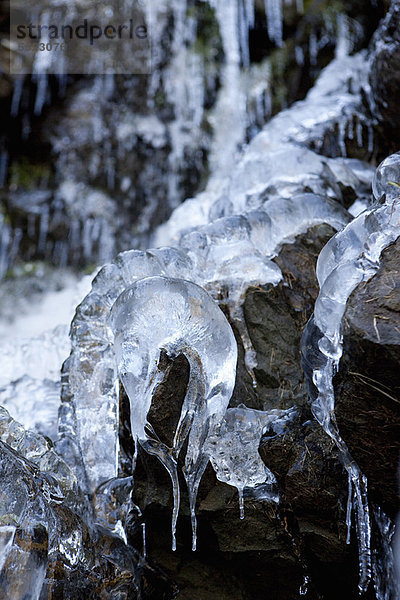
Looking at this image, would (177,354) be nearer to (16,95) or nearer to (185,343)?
(185,343)

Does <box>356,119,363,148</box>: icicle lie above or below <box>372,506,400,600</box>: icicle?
above

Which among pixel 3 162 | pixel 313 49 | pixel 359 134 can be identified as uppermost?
pixel 313 49

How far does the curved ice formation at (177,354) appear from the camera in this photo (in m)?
2.07

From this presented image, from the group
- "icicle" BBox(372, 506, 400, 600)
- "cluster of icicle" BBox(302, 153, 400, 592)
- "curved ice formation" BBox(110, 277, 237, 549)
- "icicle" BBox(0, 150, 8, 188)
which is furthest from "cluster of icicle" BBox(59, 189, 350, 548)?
"icicle" BBox(0, 150, 8, 188)

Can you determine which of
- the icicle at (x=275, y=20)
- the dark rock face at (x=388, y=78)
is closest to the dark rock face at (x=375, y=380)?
the dark rock face at (x=388, y=78)

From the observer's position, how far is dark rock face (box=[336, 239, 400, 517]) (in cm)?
167

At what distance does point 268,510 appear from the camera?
6.98ft

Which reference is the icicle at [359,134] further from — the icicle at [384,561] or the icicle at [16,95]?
the icicle at [16,95]

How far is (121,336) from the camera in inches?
82.6

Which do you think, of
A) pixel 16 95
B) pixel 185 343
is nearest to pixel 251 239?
pixel 185 343

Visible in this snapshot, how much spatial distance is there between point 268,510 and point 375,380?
0.72 m

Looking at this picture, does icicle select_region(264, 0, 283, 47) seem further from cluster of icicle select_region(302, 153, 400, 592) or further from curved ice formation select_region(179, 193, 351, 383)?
cluster of icicle select_region(302, 153, 400, 592)

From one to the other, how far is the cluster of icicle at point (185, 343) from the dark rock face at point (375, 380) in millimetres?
447

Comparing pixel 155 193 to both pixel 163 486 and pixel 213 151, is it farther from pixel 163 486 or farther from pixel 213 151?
pixel 163 486
